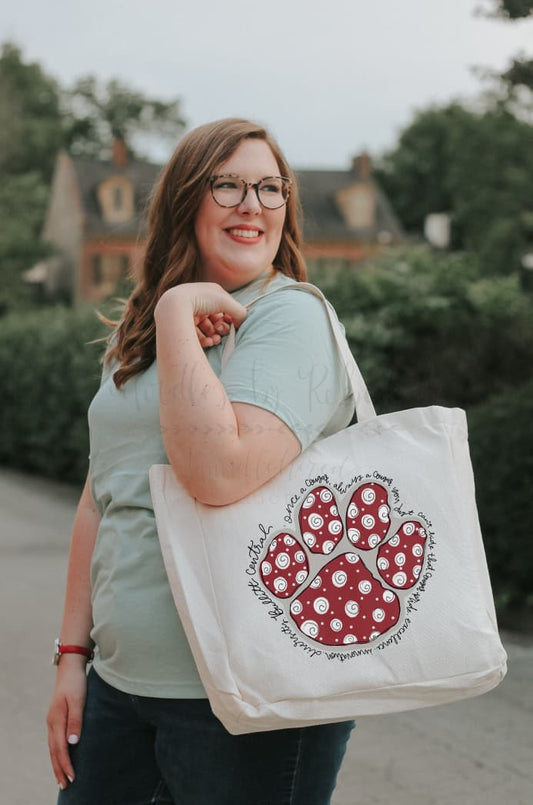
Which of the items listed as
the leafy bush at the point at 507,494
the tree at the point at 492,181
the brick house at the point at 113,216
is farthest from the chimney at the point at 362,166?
the leafy bush at the point at 507,494

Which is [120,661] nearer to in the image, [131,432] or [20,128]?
[131,432]

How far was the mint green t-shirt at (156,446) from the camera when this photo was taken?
1.61m

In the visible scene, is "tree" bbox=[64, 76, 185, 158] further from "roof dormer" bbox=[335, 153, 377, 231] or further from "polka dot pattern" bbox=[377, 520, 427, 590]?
"polka dot pattern" bbox=[377, 520, 427, 590]

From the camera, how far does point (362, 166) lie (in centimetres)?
4650

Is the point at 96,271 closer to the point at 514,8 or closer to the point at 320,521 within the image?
the point at 514,8

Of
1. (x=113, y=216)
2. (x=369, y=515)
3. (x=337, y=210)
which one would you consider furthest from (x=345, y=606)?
(x=337, y=210)

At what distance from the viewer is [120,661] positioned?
68.3 inches

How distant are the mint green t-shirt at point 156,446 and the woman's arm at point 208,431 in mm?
32

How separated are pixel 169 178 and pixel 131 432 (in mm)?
472

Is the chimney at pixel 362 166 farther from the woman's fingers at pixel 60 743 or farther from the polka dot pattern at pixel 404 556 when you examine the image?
the polka dot pattern at pixel 404 556

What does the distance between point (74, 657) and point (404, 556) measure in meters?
0.70

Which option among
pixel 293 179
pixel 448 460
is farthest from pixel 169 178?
pixel 448 460

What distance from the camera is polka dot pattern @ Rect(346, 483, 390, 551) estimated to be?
1603 mm

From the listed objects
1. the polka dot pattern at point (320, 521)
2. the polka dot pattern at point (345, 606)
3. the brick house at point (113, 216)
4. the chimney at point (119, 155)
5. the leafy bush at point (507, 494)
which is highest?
the polka dot pattern at point (320, 521)
